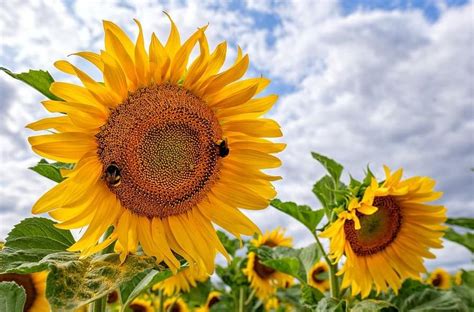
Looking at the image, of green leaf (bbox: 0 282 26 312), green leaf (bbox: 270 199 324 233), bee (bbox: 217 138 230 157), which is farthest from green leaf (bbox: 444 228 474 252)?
green leaf (bbox: 0 282 26 312)

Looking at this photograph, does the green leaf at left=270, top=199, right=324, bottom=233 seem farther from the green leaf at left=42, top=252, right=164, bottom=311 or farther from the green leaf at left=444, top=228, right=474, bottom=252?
the green leaf at left=42, top=252, right=164, bottom=311

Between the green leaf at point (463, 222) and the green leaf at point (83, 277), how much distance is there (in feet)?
8.61

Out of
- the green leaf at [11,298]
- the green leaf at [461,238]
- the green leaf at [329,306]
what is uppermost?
the green leaf at [461,238]

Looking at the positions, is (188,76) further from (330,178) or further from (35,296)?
(330,178)

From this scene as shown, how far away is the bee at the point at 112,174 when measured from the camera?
78.3 inches

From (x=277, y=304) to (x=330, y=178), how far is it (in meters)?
3.26

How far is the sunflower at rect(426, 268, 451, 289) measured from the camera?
22.1ft

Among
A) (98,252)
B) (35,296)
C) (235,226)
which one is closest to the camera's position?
(98,252)

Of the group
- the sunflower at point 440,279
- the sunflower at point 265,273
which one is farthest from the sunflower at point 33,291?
the sunflower at point 440,279

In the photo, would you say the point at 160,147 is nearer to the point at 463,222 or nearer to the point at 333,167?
the point at 333,167

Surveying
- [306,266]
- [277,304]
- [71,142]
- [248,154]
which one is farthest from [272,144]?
[277,304]

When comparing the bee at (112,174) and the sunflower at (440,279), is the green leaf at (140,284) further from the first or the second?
the sunflower at (440,279)

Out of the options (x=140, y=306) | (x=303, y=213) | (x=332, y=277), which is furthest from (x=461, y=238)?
(x=140, y=306)

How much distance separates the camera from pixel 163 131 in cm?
212
